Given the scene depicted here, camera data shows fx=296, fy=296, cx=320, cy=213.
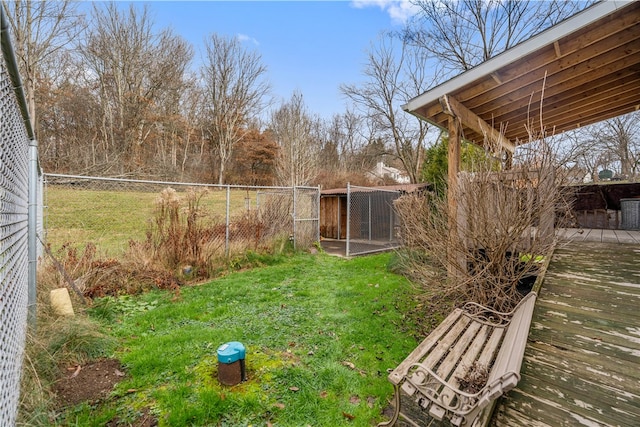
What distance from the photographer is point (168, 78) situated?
61.0 feet

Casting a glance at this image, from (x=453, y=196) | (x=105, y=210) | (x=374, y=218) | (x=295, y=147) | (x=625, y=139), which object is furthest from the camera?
(x=625, y=139)

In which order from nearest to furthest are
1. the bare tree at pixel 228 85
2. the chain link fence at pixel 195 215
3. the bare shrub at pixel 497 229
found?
the bare shrub at pixel 497 229 < the chain link fence at pixel 195 215 < the bare tree at pixel 228 85

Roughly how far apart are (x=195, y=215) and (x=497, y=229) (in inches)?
209

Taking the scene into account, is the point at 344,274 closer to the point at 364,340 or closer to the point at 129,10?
the point at 364,340

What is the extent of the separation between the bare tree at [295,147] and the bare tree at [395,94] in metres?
3.49

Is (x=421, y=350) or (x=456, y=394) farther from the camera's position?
(x=421, y=350)

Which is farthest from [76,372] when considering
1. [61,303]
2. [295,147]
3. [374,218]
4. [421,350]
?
[295,147]

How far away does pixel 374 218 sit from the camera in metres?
11.2

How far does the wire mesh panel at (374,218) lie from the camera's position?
35.5ft

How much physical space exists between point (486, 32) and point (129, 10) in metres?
19.5

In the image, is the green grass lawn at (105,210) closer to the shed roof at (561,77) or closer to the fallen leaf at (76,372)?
the fallen leaf at (76,372)

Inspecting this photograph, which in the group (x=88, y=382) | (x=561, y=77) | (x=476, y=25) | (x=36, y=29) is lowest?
(x=88, y=382)

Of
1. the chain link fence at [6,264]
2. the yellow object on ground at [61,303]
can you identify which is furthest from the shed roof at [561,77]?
the yellow object on ground at [61,303]

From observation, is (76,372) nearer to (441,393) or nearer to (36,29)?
(441,393)
